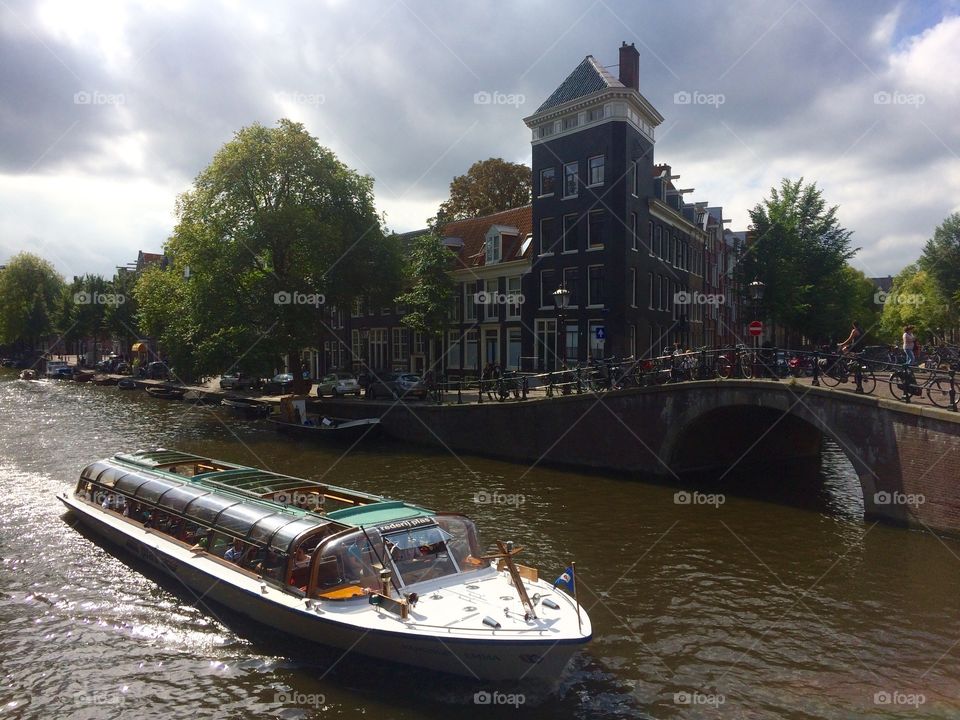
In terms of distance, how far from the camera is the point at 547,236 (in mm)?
36469

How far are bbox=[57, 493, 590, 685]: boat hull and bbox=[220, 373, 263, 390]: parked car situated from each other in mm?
40356

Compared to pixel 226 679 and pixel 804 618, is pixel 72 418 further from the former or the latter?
pixel 804 618

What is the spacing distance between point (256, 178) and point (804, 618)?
105 ft

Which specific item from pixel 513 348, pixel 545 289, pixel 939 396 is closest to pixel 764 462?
pixel 939 396

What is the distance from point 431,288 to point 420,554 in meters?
27.2

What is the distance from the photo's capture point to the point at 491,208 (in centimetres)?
4944

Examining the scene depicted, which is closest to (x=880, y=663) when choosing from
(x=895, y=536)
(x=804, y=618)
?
(x=804, y=618)

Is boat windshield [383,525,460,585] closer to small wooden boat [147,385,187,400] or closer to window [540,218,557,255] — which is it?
window [540,218,557,255]

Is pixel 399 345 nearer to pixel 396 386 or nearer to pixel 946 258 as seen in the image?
pixel 396 386

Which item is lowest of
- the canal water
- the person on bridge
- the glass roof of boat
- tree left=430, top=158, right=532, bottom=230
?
the canal water

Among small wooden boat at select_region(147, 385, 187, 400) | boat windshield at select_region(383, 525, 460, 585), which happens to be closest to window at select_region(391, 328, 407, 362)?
small wooden boat at select_region(147, 385, 187, 400)

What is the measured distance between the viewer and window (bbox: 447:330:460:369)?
139ft

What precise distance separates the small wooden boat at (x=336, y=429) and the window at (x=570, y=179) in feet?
52.5

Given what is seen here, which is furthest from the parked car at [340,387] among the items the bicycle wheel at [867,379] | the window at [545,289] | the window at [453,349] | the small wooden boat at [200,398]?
the bicycle wheel at [867,379]
